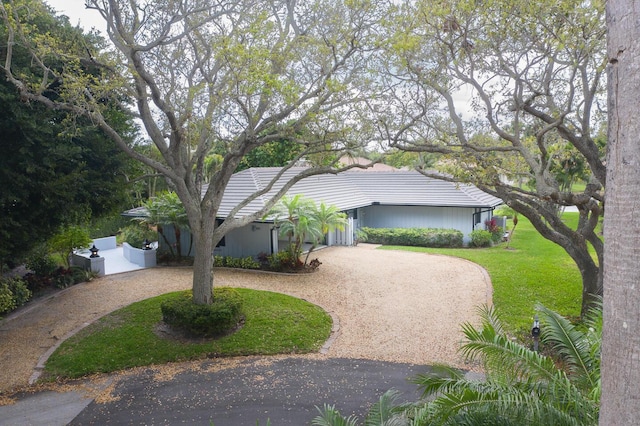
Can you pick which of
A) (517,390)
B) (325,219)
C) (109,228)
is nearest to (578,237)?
(517,390)

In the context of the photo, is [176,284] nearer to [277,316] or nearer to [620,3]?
[277,316]

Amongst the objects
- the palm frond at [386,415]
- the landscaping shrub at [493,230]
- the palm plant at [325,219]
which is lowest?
the palm frond at [386,415]

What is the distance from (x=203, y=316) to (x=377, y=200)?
714 inches

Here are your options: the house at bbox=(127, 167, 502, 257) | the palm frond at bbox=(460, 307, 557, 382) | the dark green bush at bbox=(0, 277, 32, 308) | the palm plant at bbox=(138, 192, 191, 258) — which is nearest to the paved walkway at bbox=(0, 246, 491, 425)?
the dark green bush at bbox=(0, 277, 32, 308)

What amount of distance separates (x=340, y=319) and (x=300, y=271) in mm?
5161

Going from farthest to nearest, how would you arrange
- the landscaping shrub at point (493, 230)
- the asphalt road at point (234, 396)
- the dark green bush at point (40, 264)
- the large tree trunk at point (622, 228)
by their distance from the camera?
1. the landscaping shrub at point (493, 230)
2. the dark green bush at point (40, 264)
3. the asphalt road at point (234, 396)
4. the large tree trunk at point (622, 228)

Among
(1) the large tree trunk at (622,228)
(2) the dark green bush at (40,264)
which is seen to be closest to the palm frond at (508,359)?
(1) the large tree trunk at (622,228)

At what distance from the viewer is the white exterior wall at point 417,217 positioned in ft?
83.8

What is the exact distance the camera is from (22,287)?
13586 mm

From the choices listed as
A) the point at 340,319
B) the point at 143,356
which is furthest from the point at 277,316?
the point at 143,356

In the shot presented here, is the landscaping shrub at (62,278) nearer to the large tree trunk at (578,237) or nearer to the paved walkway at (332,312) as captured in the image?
the paved walkway at (332,312)

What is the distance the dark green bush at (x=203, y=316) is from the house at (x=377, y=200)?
8.04 m

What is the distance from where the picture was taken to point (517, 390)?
4594 mm

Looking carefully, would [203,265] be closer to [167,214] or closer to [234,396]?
[234,396]
